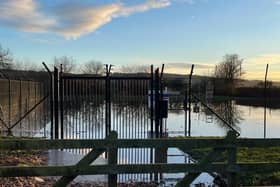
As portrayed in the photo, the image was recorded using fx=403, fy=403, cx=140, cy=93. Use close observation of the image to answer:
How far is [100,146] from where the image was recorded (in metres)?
5.09

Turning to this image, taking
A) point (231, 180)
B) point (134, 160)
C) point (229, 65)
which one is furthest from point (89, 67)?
point (231, 180)

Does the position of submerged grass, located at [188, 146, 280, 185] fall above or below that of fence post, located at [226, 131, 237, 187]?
below

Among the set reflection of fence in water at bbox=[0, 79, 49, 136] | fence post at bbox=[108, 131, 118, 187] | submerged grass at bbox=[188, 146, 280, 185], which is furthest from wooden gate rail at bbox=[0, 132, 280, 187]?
reflection of fence in water at bbox=[0, 79, 49, 136]

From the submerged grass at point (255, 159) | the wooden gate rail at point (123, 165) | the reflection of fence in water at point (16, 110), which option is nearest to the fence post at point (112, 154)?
the wooden gate rail at point (123, 165)

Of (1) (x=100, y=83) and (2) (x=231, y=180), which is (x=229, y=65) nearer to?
(1) (x=100, y=83)

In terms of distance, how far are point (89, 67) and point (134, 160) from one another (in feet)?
164

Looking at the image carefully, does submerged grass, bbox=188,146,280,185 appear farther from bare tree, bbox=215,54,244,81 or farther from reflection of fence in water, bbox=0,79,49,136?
bare tree, bbox=215,54,244,81

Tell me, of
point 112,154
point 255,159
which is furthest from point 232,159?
point 255,159

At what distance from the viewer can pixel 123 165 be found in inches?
205

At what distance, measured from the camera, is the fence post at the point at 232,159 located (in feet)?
17.7

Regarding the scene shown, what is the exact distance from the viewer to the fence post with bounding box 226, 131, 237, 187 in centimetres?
539

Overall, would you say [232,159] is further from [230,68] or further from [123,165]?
[230,68]

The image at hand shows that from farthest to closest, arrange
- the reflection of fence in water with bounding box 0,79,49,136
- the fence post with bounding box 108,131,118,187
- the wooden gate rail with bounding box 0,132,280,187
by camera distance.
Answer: the reflection of fence in water with bounding box 0,79,49,136
the fence post with bounding box 108,131,118,187
the wooden gate rail with bounding box 0,132,280,187

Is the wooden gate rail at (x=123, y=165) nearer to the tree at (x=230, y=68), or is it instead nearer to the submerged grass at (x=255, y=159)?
the submerged grass at (x=255, y=159)
